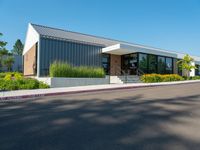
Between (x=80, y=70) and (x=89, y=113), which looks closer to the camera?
(x=89, y=113)

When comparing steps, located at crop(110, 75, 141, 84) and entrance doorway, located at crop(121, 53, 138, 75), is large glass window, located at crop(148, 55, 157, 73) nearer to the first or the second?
entrance doorway, located at crop(121, 53, 138, 75)

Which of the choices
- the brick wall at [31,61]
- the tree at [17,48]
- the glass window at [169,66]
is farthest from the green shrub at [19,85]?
the tree at [17,48]

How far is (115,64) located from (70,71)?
9.40 meters

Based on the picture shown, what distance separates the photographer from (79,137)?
3670 millimetres

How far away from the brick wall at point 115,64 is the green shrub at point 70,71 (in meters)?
5.95

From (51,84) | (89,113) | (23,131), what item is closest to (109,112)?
(89,113)

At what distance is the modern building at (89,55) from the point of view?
17.7 m

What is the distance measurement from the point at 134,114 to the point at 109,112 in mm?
816

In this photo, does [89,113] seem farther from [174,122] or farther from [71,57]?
[71,57]

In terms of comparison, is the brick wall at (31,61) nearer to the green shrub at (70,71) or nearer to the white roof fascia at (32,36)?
the white roof fascia at (32,36)

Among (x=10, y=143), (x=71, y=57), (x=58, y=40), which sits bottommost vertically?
(x=10, y=143)

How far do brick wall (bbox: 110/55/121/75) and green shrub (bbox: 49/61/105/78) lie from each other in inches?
234

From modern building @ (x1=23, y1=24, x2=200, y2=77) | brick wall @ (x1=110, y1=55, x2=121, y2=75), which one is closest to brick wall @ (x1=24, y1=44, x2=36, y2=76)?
modern building @ (x1=23, y1=24, x2=200, y2=77)

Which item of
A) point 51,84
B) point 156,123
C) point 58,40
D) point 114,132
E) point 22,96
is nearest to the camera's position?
point 114,132
